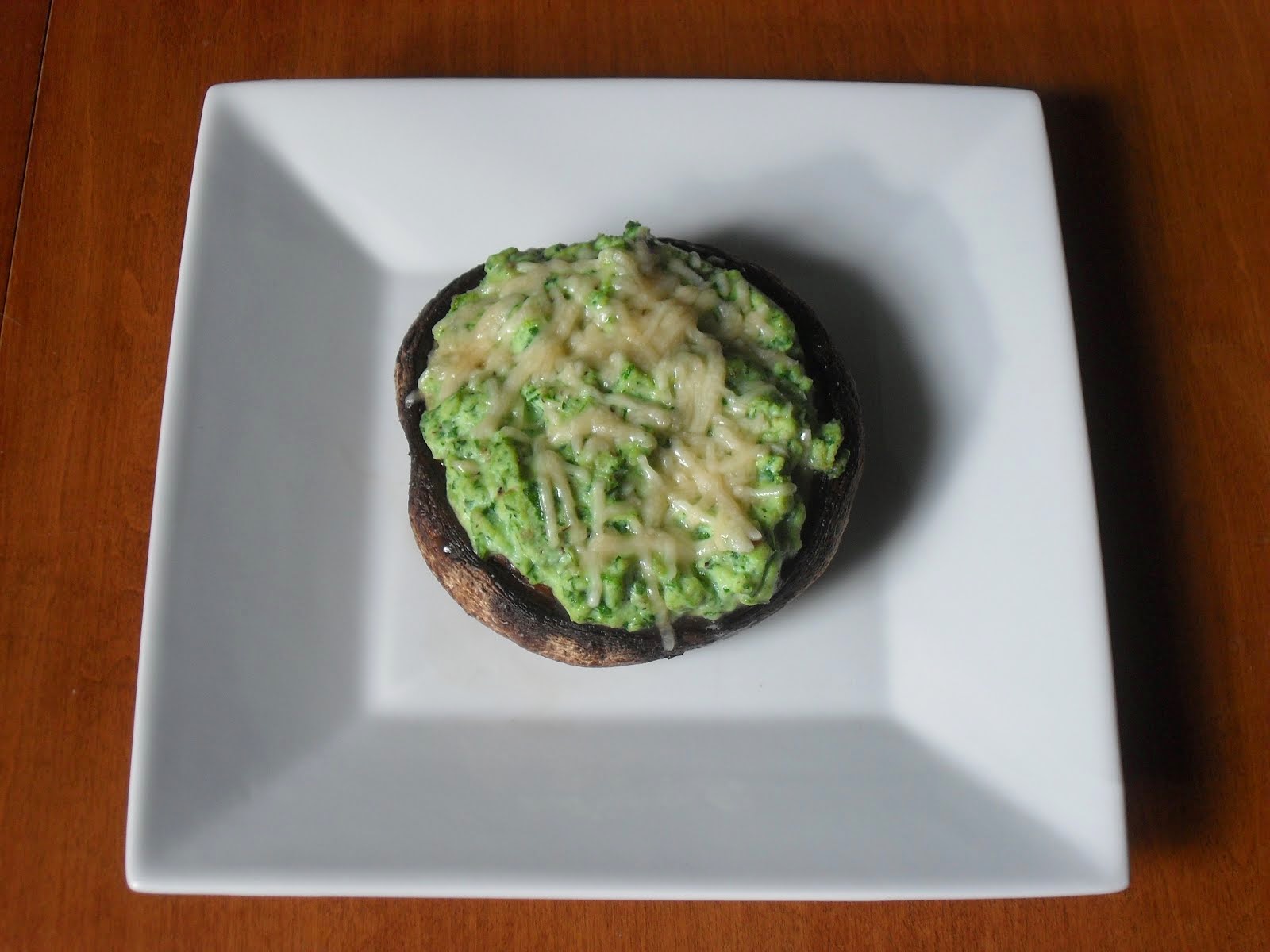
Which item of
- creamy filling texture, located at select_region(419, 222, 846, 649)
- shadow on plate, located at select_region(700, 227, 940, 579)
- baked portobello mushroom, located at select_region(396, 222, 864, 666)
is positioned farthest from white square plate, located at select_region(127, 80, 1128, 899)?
creamy filling texture, located at select_region(419, 222, 846, 649)

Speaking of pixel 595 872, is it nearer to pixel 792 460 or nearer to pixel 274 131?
pixel 792 460

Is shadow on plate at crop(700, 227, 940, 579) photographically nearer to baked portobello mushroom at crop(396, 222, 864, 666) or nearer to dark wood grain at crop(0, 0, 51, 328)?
baked portobello mushroom at crop(396, 222, 864, 666)

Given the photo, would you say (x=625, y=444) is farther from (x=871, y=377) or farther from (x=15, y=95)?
(x=15, y=95)

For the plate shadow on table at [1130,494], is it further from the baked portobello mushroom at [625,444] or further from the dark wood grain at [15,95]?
the dark wood grain at [15,95]

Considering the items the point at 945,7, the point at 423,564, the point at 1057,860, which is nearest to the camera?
the point at 1057,860

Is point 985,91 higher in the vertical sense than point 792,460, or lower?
higher

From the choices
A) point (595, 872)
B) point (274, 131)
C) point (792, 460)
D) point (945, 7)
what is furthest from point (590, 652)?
point (945, 7)

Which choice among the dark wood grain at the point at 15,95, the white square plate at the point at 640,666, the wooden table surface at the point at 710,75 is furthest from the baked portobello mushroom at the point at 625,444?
the dark wood grain at the point at 15,95
